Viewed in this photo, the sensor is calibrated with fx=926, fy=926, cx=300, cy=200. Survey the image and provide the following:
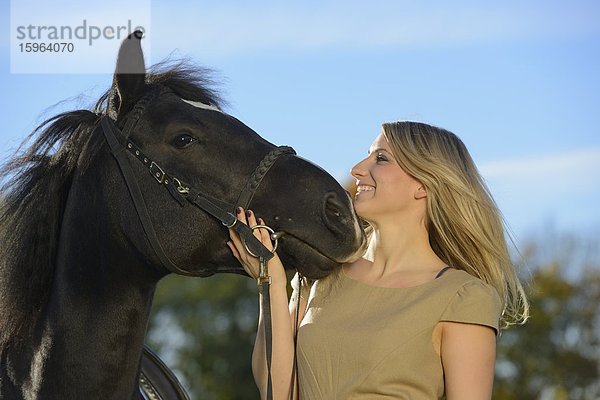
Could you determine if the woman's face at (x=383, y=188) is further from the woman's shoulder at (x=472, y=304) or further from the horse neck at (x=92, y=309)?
the horse neck at (x=92, y=309)

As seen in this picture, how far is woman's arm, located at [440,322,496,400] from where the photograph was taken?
3.55 metres

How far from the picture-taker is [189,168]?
11.9 feet

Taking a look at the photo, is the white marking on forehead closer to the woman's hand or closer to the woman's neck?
the woman's hand

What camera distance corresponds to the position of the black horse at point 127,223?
3.51 metres

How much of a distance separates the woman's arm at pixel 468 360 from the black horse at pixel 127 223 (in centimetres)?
52

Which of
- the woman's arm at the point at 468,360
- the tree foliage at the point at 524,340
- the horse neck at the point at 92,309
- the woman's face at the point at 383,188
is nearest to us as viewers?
the horse neck at the point at 92,309

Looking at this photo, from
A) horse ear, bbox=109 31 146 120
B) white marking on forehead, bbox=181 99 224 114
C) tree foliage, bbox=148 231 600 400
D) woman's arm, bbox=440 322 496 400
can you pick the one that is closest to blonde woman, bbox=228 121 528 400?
woman's arm, bbox=440 322 496 400

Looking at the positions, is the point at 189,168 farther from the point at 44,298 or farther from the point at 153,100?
the point at 44,298

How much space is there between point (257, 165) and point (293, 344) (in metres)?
0.81

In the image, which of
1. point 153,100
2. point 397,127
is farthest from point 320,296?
point 153,100

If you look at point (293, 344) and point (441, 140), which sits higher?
point (441, 140)

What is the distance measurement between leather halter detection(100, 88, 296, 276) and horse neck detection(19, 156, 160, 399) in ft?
0.36

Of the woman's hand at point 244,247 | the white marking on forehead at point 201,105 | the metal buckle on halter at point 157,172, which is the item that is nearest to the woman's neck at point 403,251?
the woman's hand at point 244,247

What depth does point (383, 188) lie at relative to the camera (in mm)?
3947
